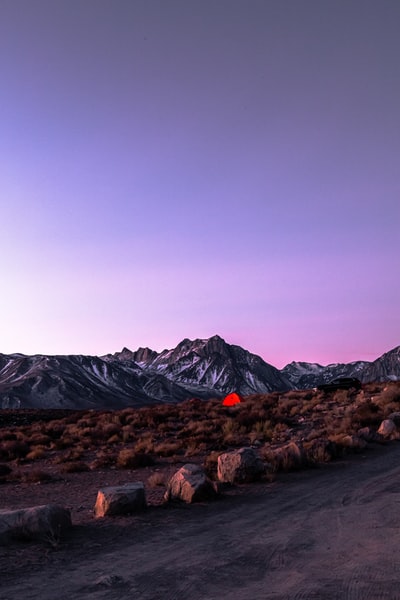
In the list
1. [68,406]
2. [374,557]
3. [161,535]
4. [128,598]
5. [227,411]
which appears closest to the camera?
[128,598]

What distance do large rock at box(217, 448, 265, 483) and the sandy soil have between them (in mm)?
1324

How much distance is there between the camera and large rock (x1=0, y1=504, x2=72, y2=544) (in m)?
9.59

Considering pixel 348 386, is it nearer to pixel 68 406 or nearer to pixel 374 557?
pixel 374 557

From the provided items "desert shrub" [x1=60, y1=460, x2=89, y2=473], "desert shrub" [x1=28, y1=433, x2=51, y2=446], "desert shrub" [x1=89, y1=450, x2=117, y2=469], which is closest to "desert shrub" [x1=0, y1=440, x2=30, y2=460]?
"desert shrub" [x1=28, y1=433, x2=51, y2=446]

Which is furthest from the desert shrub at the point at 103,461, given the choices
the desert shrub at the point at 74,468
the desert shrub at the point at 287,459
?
the desert shrub at the point at 287,459

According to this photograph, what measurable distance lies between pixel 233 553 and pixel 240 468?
6.71 metres

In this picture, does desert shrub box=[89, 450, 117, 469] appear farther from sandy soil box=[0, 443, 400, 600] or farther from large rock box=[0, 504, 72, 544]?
large rock box=[0, 504, 72, 544]

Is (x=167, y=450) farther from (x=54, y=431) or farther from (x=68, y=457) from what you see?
(x=54, y=431)

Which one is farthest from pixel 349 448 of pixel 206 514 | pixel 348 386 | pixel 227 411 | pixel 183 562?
pixel 348 386

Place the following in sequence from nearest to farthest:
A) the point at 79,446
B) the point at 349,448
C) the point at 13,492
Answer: the point at 13,492 < the point at 349,448 < the point at 79,446

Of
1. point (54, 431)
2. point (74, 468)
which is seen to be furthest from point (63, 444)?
point (74, 468)

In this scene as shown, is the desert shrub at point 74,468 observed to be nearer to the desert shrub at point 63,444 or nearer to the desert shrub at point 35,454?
the desert shrub at point 35,454

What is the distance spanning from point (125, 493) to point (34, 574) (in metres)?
3.89

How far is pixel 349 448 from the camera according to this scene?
64.7 feet
